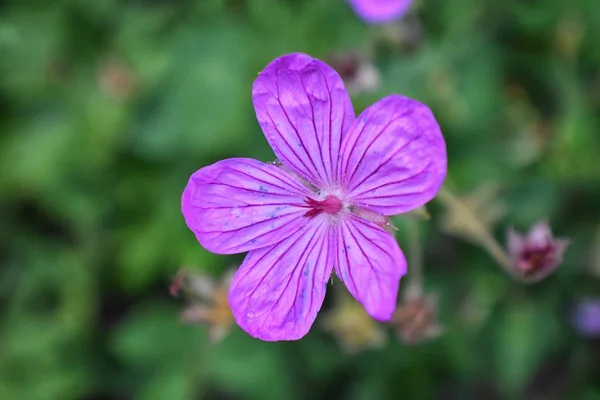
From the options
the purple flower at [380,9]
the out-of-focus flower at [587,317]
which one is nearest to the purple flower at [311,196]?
the purple flower at [380,9]

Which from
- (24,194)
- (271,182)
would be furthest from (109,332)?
(271,182)

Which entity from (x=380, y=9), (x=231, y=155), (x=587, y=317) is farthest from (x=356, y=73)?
(x=587, y=317)

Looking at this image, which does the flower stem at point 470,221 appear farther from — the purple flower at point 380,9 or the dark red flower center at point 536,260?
the purple flower at point 380,9

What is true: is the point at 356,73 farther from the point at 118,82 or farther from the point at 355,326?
the point at 118,82

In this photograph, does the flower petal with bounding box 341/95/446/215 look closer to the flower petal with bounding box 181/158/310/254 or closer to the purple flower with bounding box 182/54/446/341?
the purple flower with bounding box 182/54/446/341

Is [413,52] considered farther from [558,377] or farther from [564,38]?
[558,377]
